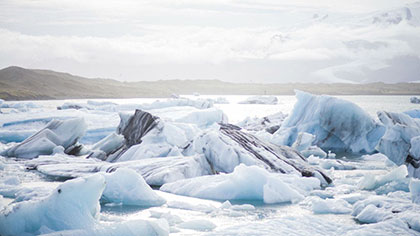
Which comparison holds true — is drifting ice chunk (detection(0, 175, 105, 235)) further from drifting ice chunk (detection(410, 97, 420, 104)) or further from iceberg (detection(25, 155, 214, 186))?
drifting ice chunk (detection(410, 97, 420, 104))

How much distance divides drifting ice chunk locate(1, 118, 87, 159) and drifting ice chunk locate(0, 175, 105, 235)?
8929mm

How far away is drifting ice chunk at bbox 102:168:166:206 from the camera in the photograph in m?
8.59

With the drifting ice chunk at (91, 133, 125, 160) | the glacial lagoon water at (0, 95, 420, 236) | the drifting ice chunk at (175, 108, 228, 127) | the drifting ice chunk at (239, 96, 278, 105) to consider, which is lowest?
the drifting ice chunk at (239, 96, 278, 105)

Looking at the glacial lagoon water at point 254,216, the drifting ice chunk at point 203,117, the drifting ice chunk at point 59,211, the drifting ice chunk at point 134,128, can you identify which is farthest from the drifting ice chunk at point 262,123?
the drifting ice chunk at point 59,211

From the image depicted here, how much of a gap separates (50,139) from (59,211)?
9.58 meters

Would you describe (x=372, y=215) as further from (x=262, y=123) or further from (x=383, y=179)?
(x=262, y=123)

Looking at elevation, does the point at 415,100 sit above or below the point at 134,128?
below

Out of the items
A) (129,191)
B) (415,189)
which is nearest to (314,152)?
(415,189)

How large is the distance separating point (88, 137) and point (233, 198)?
38.9 ft

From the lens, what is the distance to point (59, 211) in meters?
6.17

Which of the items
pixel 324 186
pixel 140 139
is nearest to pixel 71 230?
pixel 324 186

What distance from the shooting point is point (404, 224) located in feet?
22.0

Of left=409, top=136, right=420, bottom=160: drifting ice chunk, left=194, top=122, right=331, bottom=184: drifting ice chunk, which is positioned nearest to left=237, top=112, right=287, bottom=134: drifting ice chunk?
left=194, top=122, right=331, bottom=184: drifting ice chunk

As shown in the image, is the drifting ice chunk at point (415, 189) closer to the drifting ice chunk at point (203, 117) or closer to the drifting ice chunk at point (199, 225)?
the drifting ice chunk at point (199, 225)
